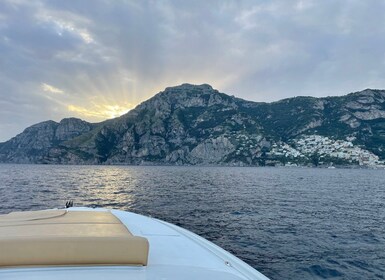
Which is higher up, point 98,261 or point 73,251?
point 73,251

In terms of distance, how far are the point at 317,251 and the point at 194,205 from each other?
61.0 ft

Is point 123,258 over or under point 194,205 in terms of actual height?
over

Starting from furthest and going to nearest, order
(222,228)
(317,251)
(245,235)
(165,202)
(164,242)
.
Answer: (165,202)
(222,228)
(245,235)
(317,251)
(164,242)

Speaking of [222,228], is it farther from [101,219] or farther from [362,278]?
[101,219]

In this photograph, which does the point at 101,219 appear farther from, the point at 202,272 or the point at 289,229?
the point at 289,229

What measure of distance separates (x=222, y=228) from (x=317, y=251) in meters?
7.44

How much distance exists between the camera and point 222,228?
2288 centimetres

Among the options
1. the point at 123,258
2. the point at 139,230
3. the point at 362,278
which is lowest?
the point at 362,278

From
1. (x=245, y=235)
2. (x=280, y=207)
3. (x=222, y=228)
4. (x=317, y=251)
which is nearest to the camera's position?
(x=317, y=251)

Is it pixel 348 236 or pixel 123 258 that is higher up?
pixel 123 258

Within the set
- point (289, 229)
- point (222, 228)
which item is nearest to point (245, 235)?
point (222, 228)

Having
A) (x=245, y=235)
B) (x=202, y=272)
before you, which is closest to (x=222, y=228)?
(x=245, y=235)

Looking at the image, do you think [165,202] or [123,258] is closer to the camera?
[123,258]

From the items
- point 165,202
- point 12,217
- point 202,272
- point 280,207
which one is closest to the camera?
point 202,272
